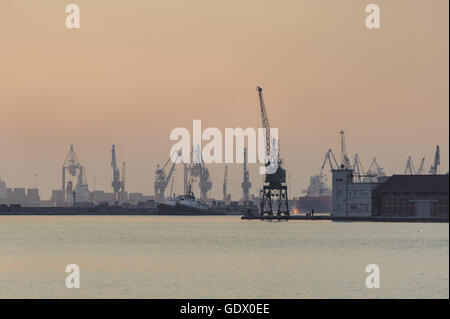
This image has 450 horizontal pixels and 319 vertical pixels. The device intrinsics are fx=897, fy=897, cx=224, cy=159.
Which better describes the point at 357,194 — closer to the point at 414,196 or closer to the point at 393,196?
the point at 393,196

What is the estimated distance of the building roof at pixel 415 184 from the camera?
6545 inches

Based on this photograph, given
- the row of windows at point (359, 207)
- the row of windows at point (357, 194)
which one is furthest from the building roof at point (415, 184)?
the row of windows at point (359, 207)

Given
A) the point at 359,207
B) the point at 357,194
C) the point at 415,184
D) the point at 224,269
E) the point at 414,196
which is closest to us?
the point at 224,269

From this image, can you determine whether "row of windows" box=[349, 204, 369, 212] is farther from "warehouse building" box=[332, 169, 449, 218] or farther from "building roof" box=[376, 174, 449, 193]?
"building roof" box=[376, 174, 449, 193]

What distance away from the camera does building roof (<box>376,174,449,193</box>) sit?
166 meters

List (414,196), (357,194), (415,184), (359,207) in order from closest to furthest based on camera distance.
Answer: (414,196) → (415,184) → (357,194) → (359,207)

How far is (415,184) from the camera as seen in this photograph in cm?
17000

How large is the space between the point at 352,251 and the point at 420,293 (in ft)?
121

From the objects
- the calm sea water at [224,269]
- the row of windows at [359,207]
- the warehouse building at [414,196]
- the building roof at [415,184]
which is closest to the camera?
the calm sea water at [224,269]

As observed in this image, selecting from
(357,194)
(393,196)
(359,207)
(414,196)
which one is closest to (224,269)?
(414,196)

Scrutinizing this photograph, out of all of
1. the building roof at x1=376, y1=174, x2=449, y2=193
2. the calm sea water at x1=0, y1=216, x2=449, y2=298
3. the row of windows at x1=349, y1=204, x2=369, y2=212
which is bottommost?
the calm sea water at x1=0, y1=216, x2=449, y2=298

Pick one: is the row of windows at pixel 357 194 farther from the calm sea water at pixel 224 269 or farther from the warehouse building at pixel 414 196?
the calm sea water at pixel 224 269

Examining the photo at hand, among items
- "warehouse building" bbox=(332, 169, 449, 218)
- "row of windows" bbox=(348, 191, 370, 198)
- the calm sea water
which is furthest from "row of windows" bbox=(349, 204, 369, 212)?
the calm sea water
